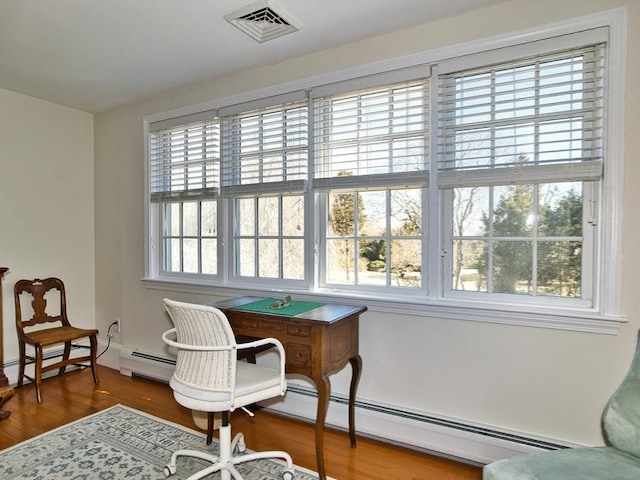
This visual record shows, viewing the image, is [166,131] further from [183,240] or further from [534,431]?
[534,431]

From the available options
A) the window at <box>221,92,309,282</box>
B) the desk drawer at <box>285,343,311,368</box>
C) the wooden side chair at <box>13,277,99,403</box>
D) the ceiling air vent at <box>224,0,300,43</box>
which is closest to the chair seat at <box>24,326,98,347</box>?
the wooden side chair at <box>13,277,99,403</box>

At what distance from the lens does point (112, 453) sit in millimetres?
2203

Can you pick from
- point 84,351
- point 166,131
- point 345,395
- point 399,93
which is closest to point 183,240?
point 166,131

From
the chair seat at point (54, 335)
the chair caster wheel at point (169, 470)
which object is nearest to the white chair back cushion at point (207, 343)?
the chair caster wheel at point (169, 470)

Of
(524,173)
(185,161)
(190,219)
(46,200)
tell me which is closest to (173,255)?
(190,219)

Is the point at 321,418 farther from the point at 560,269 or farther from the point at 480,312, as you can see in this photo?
the point at 560,269

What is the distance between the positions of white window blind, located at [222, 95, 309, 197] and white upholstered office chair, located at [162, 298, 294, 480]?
120 centimetres

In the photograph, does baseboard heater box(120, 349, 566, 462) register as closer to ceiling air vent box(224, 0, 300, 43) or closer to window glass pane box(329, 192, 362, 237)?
window glass pane box(329, 192, 362, 237)

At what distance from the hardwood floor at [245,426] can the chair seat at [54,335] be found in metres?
0.44

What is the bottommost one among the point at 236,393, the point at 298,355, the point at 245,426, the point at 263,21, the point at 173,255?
the point at 245,426

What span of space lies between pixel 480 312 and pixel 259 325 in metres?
1.22

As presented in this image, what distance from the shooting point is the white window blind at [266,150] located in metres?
2.63

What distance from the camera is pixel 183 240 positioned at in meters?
3.38

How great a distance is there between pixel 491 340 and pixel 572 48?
1.53 metres
